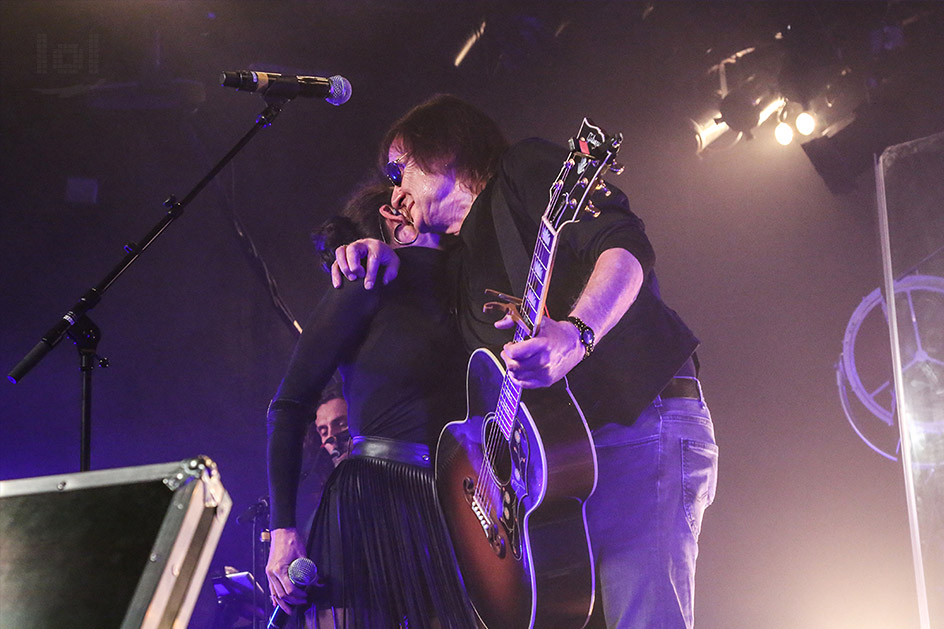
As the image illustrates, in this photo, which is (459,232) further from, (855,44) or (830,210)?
(855,44)

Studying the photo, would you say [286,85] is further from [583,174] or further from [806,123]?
[806,123]

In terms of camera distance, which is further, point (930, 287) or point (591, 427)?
point (930, 287)

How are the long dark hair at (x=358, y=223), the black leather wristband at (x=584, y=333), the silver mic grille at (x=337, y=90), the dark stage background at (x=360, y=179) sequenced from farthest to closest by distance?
the dark stage background at (x=360, y=179)
the long dark hair at (x=358, y=223)
the silver mic grille at (x=337, y=90)
the black leather wristband at (x=584, y=333)

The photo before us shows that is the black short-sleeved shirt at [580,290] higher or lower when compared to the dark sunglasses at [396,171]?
lower

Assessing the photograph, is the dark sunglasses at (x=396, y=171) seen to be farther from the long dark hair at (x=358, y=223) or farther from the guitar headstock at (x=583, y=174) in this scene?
the guitar headstock at (x=583, y=174)

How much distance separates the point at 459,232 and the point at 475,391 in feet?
1.98

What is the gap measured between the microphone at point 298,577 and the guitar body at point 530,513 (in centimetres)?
38

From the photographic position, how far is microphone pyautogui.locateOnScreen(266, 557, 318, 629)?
1.80 meters

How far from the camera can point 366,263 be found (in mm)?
2074

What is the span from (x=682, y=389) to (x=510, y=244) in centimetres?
61

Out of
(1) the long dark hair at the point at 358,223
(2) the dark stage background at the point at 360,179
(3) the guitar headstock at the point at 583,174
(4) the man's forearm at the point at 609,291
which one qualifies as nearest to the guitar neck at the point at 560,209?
(3) the guitar headstock at the point at 583,174

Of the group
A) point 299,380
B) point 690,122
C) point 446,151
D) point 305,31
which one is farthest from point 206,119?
point 690,122

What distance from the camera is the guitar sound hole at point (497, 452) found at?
1.76 meters

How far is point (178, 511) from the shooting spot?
730mm
